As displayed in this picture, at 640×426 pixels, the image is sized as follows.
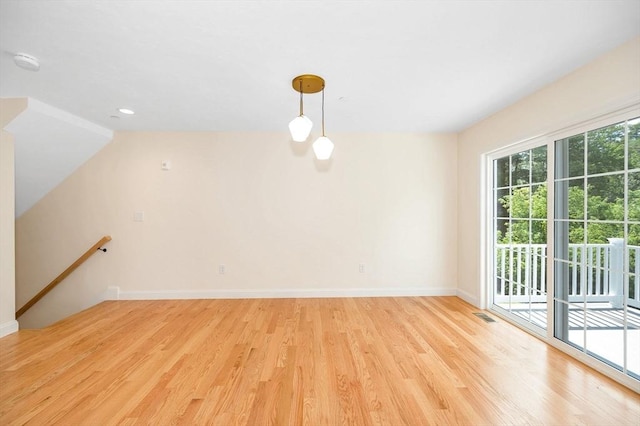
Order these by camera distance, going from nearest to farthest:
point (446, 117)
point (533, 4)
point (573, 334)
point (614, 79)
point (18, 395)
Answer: point (533, 4) → point (18, 395) → point (614, 79) → point (573, 334) → point (446, 117)

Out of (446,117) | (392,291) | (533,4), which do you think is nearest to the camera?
(533,4)

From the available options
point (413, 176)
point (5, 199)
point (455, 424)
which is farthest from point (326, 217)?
point (5, 199)

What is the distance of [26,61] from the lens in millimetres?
2150

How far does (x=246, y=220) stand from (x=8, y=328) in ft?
9.19

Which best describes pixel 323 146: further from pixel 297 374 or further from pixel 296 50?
pixel 297 374

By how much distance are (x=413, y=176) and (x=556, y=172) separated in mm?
1835

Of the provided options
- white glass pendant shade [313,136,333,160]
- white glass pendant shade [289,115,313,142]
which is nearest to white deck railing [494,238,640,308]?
white glass pendant shade [313,136,333,160]

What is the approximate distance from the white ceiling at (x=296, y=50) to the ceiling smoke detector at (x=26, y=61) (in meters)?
0.05

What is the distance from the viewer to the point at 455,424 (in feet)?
5.38

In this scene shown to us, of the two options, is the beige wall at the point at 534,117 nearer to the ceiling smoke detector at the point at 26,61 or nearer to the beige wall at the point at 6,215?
the ceiling smoke detector at the point at 26,61

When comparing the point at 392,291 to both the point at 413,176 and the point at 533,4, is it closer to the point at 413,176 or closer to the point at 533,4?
the point at 413,176

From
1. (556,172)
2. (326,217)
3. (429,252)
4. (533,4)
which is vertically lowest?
(429,252)

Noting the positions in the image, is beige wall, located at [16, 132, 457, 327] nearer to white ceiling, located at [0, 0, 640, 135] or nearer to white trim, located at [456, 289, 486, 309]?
white trim, located at [456, 289, 486, 309]

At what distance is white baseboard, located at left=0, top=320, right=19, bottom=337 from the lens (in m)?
2.89
